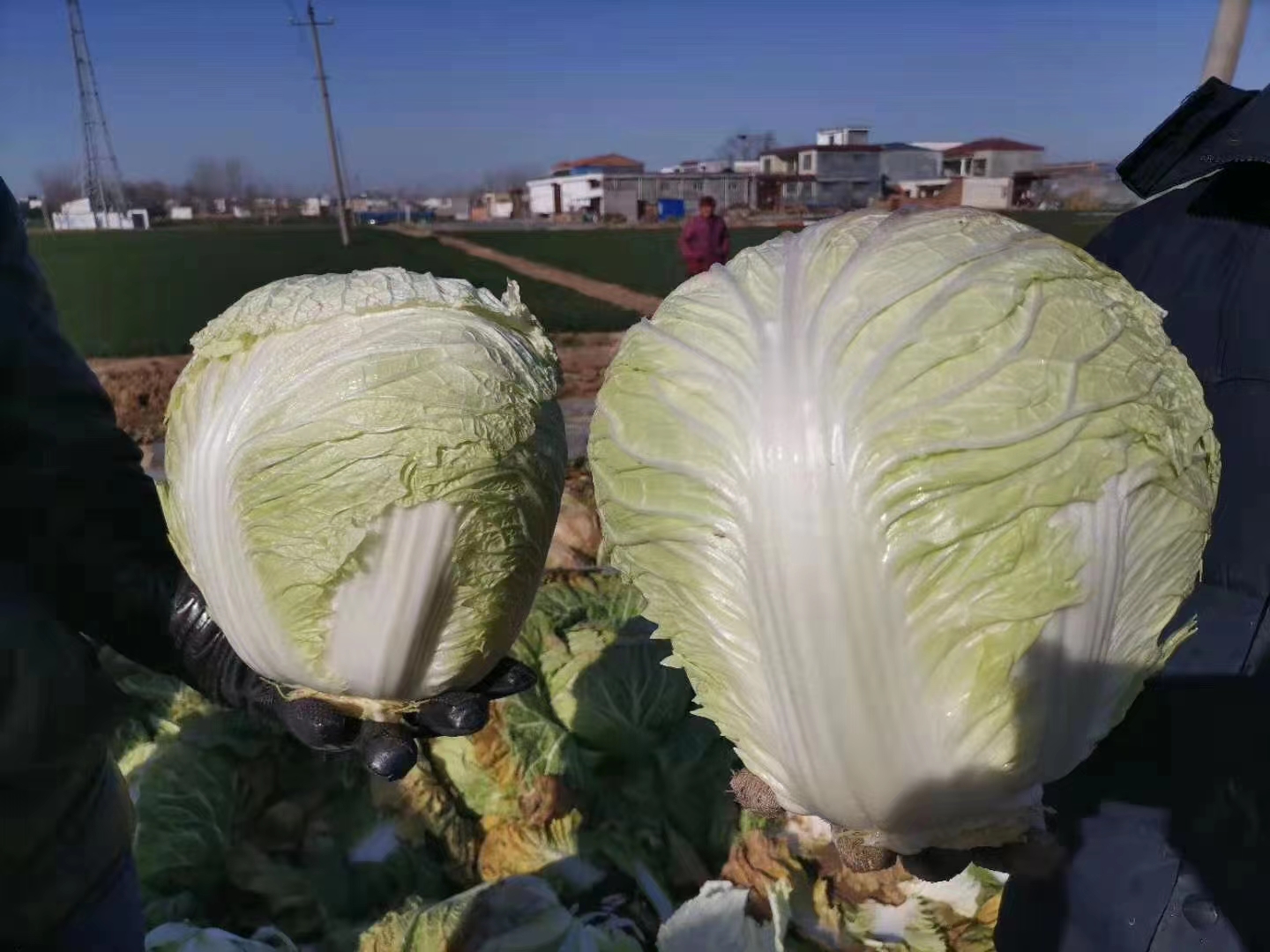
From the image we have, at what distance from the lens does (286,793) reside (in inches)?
165

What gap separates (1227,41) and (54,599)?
5522 mm

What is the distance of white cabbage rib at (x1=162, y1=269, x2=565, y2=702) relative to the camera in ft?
6.54

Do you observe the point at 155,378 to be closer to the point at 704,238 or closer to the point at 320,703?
the point at 704,238

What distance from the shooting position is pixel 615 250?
31531mm

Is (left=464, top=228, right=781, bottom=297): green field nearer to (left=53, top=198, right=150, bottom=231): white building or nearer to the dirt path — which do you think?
the dirt path

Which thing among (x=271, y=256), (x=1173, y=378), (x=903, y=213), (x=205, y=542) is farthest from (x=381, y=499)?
(x=271, y=256)

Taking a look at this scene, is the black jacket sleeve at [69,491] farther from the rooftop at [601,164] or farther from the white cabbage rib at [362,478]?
the rooftop at [601,164]

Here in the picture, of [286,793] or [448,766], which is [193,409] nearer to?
[448,766]

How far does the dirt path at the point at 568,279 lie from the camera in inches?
857

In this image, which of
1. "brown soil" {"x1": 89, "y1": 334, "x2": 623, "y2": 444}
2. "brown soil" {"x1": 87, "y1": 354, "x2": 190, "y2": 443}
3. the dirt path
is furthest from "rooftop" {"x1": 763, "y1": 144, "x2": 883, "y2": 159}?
"brown soil" {"x1": 87, "y1": 354, "x2": 190, "y2": 443}

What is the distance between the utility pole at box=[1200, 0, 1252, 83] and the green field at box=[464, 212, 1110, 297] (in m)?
12.1

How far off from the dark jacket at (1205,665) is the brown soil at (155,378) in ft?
20.4

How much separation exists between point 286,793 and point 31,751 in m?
2.36

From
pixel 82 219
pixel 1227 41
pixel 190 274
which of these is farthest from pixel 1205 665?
pixel 82 219
